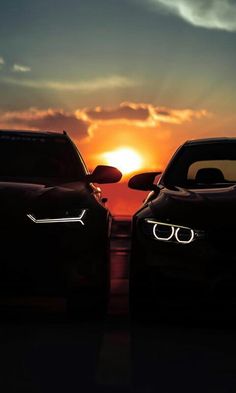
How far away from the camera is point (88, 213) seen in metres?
8.54

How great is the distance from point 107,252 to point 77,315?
604 mm

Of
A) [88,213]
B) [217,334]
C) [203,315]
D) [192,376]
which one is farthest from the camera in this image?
[203,315]

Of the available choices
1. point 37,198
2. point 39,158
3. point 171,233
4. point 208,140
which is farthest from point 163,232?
point 208,140

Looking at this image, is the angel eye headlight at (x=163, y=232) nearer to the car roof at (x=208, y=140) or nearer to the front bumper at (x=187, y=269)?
the front bumper at (x=187, y=269)

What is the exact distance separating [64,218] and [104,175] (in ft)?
4.48

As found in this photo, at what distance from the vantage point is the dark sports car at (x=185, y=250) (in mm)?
8008

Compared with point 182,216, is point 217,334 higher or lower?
lower

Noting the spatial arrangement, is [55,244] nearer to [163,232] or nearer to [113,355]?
[163,232]

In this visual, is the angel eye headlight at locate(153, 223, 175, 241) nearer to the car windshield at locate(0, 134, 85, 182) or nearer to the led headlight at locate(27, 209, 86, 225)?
the led headlight at locate(27, 209, 86, 225)

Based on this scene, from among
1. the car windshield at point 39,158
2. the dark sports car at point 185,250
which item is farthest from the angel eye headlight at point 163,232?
the car windshield at point 39,158

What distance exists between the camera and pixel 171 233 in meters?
8.20

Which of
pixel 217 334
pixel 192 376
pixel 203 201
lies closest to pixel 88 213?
pixel 203 201

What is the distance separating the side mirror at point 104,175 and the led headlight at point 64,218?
44.7 inches

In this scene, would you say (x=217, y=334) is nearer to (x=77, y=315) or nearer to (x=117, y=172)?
(x=77, y=315)
